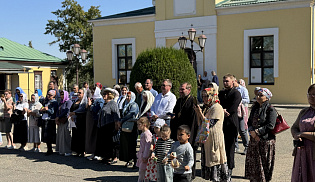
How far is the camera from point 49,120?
33.7 ft

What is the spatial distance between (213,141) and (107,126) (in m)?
3.45

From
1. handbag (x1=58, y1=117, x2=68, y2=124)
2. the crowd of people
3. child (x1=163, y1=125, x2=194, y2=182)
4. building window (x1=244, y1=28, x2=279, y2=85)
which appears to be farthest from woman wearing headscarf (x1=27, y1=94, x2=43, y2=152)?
building window (x1=244, y1=28, x2=279, y2=85)

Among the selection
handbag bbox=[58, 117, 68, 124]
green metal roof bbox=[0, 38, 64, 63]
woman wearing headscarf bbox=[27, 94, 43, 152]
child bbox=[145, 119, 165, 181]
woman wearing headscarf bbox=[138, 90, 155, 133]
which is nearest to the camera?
child bbox=[145, 119, 165, 181]

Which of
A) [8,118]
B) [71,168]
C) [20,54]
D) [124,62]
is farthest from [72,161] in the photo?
[20,54]

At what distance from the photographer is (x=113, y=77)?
27688 mm

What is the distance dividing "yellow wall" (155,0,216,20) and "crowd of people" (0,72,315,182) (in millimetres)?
14531

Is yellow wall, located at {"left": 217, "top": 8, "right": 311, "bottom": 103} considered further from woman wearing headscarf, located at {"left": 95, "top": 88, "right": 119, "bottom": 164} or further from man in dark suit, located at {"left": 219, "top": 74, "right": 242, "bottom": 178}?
man in dark suit, located at {"left": 219, "top": 74, "right": 242, "bottom": 178}

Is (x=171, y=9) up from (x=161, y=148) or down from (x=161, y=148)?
up

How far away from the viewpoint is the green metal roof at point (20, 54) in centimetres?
2941

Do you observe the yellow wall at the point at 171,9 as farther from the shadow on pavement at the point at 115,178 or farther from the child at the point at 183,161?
the child at the point at 183,161

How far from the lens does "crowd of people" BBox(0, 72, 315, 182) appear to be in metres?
5.84

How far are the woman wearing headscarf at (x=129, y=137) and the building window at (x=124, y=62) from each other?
1869 centimetres

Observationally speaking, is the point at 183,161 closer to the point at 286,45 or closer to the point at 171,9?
the point at 286,45

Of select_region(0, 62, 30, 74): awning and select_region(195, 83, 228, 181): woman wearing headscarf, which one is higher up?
select_region(0, 62, 30, 74): awning
